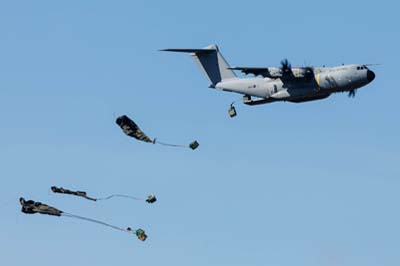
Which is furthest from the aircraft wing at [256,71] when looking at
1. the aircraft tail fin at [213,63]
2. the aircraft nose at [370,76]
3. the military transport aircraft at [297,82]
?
the aircraft nose at [370,76]

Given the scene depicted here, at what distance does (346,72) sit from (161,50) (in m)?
21.4

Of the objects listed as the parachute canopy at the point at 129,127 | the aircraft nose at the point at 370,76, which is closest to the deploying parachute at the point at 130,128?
the parachute canopy at the point at 129,127

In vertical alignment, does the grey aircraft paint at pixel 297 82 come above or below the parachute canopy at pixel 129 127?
above

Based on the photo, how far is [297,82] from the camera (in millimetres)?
117312

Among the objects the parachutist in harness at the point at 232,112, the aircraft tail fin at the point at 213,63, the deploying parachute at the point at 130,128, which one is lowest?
the deploying parachute at the point at 130,128

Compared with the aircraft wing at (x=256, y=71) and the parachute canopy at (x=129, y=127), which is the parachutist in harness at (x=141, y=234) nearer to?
the parachute canopy at (x=129, y=127)

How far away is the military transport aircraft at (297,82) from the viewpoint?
114938mm

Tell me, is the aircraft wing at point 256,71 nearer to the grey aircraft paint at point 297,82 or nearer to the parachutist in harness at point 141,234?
the grey aircraft paint at point 297,82

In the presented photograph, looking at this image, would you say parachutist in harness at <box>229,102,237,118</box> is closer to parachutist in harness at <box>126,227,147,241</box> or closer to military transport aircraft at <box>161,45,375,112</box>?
military transport aircraft at <box>161,45,375,112</box>

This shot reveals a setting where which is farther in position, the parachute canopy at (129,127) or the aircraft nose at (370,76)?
the aircraft nose at (370,76)

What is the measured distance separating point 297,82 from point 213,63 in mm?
17511

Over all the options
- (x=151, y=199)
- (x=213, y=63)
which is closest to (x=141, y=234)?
(x=151, y=199)

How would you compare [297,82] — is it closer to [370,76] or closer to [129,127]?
[370,76]

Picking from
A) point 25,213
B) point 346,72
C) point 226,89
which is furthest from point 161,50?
point 25,213
